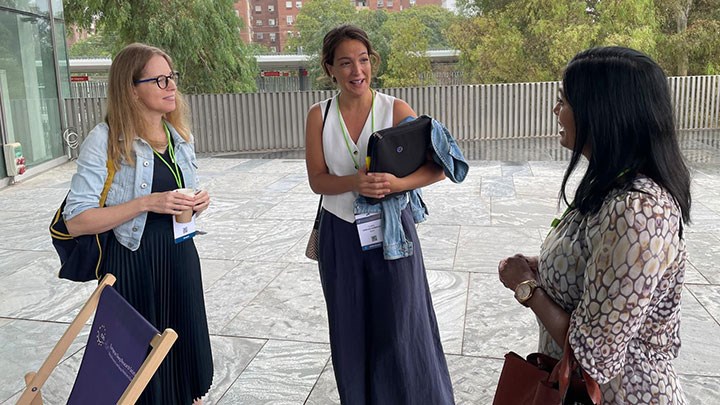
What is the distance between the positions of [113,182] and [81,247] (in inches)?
11.1

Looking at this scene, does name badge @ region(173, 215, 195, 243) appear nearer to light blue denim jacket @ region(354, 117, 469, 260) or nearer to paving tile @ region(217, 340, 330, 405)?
light blue denim jacket @ region(354, 117, 469, 260)

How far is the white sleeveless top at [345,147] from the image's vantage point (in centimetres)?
273

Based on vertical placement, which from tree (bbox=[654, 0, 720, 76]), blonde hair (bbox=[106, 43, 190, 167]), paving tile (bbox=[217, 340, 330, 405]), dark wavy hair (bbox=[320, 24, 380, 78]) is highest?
tree (bbox=[654, 0, 720, 76])

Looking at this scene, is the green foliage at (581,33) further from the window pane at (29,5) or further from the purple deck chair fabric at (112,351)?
the purple deck chair fabric at (112,351)

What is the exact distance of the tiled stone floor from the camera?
11.9 ft

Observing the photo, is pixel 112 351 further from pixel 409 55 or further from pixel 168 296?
pixel 409 55

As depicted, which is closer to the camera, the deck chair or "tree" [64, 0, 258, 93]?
the deck chair

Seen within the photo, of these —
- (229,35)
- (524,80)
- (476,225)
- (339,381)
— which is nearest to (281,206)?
(476,225)

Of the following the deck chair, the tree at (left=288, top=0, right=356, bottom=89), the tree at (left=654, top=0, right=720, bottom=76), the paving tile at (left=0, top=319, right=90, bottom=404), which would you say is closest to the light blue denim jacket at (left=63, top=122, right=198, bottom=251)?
the deck chair

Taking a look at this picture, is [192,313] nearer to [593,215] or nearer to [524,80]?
[593,215]

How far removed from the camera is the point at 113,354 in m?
2.03

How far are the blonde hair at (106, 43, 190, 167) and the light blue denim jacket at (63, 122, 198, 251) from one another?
A: 0.03 m

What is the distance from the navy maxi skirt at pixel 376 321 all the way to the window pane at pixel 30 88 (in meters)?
9.45

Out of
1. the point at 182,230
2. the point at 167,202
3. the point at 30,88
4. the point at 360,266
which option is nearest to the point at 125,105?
the point at 167,202
